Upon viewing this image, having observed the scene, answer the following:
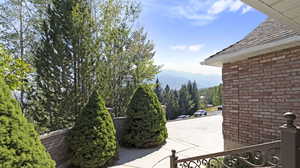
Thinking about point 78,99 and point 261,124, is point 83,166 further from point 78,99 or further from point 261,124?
point 261,124

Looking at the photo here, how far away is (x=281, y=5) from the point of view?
1.59 metres

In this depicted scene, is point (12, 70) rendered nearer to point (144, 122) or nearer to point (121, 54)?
point (144, 122)

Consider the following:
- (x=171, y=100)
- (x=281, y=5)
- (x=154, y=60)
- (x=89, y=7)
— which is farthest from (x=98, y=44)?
(x=171, y=100)

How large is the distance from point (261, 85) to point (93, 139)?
166 inches

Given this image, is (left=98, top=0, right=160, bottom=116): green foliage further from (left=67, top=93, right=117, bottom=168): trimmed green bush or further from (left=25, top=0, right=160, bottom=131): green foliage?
(left=67, top=93, right=117, bottom=168): trimmed green bush

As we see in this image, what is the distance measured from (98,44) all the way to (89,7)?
1.62 m

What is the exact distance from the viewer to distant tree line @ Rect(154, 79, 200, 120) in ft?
Answer: 82.8

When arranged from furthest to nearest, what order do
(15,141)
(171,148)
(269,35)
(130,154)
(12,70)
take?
(171,148) → (130,154) → (12,70) → (269,35) → (15,141)

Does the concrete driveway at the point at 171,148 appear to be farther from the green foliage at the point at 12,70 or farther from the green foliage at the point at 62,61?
the green foliage at the point at 12,70

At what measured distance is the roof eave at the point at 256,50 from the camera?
2896 millimetres

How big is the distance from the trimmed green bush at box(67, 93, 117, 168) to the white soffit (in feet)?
14.2

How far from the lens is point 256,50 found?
10.9ft

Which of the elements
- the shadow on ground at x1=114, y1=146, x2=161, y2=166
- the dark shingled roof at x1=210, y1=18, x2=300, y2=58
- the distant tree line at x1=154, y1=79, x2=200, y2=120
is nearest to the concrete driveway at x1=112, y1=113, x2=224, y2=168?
the shadow on ground at x1=114, y1=146, x2=161, y2=166

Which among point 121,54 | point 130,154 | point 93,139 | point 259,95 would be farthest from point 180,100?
point 259,95
